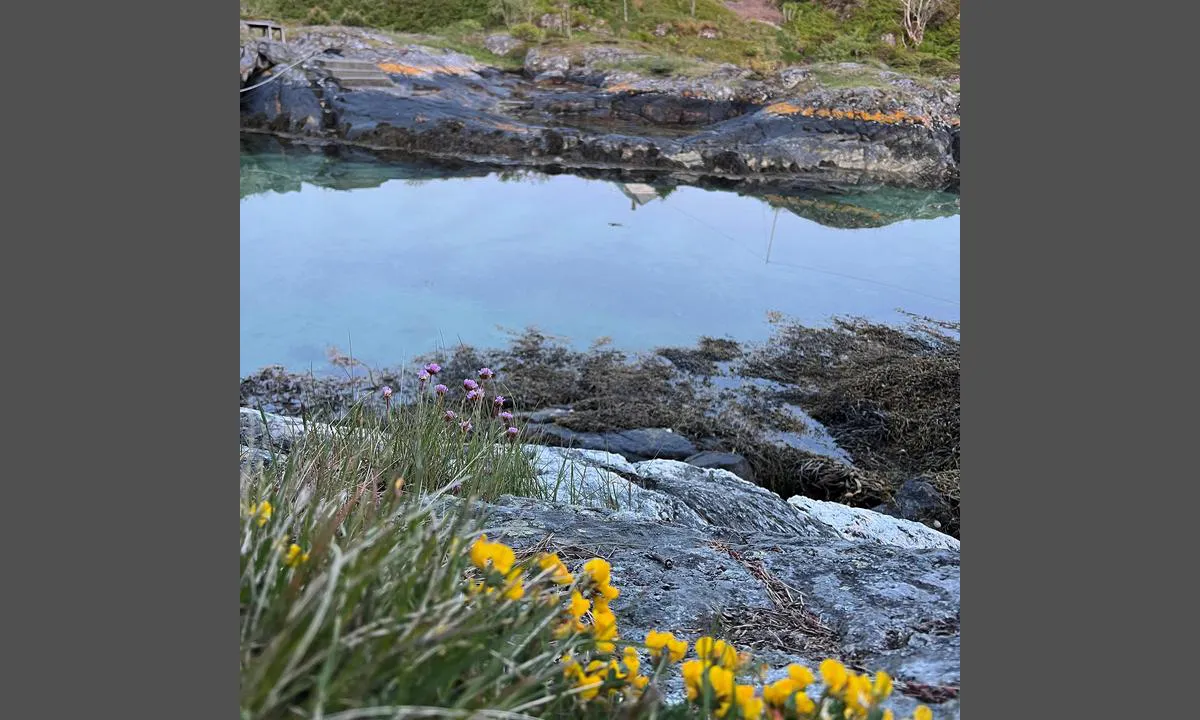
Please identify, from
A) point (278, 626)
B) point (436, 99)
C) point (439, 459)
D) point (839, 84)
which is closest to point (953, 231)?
point (839, 84)

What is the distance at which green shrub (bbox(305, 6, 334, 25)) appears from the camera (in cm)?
1370

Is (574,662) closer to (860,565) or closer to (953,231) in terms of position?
(860,565)

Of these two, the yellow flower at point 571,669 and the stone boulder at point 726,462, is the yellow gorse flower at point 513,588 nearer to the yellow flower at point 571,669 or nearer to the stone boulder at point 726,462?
the yellow flower at point 571,669

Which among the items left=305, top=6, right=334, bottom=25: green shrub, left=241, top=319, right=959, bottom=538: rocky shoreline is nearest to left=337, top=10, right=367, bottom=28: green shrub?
left=305, top=6, right=334, bottom=25: green shrub

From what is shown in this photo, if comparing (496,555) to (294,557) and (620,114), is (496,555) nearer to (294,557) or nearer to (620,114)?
(294,557)

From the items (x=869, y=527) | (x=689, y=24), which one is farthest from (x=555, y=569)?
(x=689, y=24)

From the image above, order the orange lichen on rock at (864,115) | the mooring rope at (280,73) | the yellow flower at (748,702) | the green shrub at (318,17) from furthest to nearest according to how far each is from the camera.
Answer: the green shrub at (318,17) < the mooring rope at (280,73) < the orange lichen on rock at (864,115) < the yellow flower at (748,702)

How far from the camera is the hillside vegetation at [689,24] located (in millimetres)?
13852

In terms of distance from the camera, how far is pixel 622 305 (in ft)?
23.4

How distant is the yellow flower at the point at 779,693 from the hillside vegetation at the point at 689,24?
42.9 ft

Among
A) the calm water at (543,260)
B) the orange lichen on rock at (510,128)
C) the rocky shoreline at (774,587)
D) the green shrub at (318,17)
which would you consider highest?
the green shrub at (318,17)

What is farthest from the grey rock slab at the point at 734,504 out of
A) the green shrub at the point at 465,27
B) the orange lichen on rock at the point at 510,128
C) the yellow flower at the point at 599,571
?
the green shrub at the point at 465,27

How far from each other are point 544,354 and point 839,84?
24.7 feet

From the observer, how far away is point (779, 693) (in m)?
1.09
